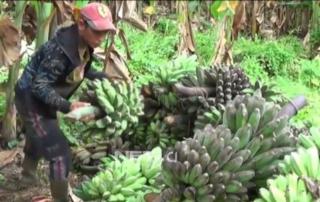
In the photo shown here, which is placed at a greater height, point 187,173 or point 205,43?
point 187,173

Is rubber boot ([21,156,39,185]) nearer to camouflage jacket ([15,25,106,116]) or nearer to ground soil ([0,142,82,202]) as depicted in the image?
ground soil ([0,142,82,202])

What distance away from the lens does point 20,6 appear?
3.38 meters

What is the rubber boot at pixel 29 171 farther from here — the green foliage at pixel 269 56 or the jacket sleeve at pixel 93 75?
the green foliage at pixel 269 56

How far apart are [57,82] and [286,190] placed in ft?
3.73

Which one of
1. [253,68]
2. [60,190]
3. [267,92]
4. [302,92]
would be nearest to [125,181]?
[60,190]

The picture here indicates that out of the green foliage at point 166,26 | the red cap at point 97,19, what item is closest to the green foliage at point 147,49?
the green foliage at point 166,26

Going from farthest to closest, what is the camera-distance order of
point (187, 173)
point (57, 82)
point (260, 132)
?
point (57, 82)
point (260, 132)
point (187, 173)

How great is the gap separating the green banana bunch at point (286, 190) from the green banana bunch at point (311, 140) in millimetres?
248

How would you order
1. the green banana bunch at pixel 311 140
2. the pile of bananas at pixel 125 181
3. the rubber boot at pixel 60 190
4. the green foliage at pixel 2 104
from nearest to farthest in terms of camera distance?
the green banana bunch at pixel 311 140, the pile of bananas at pixel 125 181, the rubber boot at pixel 60 190, the green foliage at pixel 2 104

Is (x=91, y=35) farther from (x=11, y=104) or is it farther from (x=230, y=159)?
(x=11, y=104)

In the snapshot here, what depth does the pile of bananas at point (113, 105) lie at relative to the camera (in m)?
2.71

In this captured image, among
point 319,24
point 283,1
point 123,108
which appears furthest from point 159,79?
point 283,1

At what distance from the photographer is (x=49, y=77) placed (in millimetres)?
2627

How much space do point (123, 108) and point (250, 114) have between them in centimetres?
69
